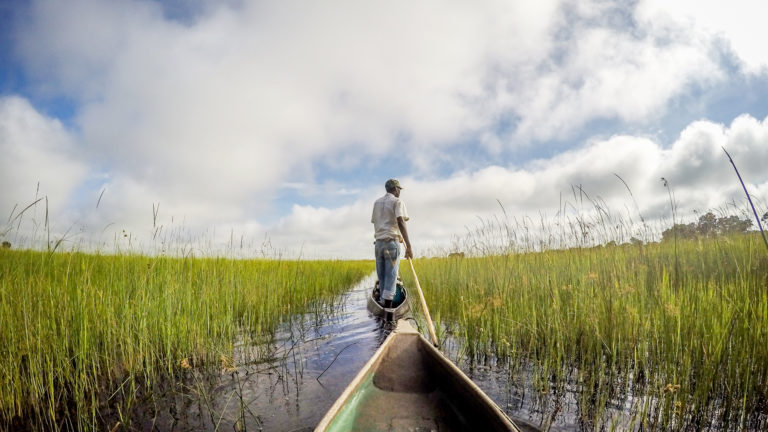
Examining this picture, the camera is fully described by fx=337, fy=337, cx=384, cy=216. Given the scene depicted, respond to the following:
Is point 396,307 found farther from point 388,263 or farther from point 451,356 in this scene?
point 451,356

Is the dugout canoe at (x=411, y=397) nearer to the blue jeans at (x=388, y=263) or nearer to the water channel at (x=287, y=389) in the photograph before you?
the water channel at (x=287, y=389)

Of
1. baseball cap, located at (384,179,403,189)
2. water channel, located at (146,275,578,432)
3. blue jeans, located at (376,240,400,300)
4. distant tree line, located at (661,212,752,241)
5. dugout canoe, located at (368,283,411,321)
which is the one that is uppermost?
baseball cap, located at (384,179,403,189)

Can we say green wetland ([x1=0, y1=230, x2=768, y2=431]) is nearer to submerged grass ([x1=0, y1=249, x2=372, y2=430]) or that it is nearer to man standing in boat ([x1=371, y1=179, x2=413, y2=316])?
submerged grass ([x1=0, y1=249, x2=372, y2=430])

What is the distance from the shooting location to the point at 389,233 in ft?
21.0

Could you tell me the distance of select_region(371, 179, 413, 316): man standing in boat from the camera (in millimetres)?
6312

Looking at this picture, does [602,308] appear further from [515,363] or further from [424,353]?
[424,353]

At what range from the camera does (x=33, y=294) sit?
3.38 meters

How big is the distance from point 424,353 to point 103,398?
2.97m

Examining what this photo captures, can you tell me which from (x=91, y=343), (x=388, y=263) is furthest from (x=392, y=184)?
(x=91, y=343)

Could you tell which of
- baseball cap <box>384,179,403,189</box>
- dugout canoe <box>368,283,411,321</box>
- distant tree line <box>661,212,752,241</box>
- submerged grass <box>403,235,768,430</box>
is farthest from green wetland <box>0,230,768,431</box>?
baseball cap <box>384,179,403,189</box>

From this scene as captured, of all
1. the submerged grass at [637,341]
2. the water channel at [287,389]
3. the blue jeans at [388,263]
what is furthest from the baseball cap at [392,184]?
the water channel at [287,389]

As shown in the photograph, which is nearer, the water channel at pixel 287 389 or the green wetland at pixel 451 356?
the green wetland at pixel 451 356

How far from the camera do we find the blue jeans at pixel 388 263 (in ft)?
20.9

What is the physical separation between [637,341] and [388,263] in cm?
396
